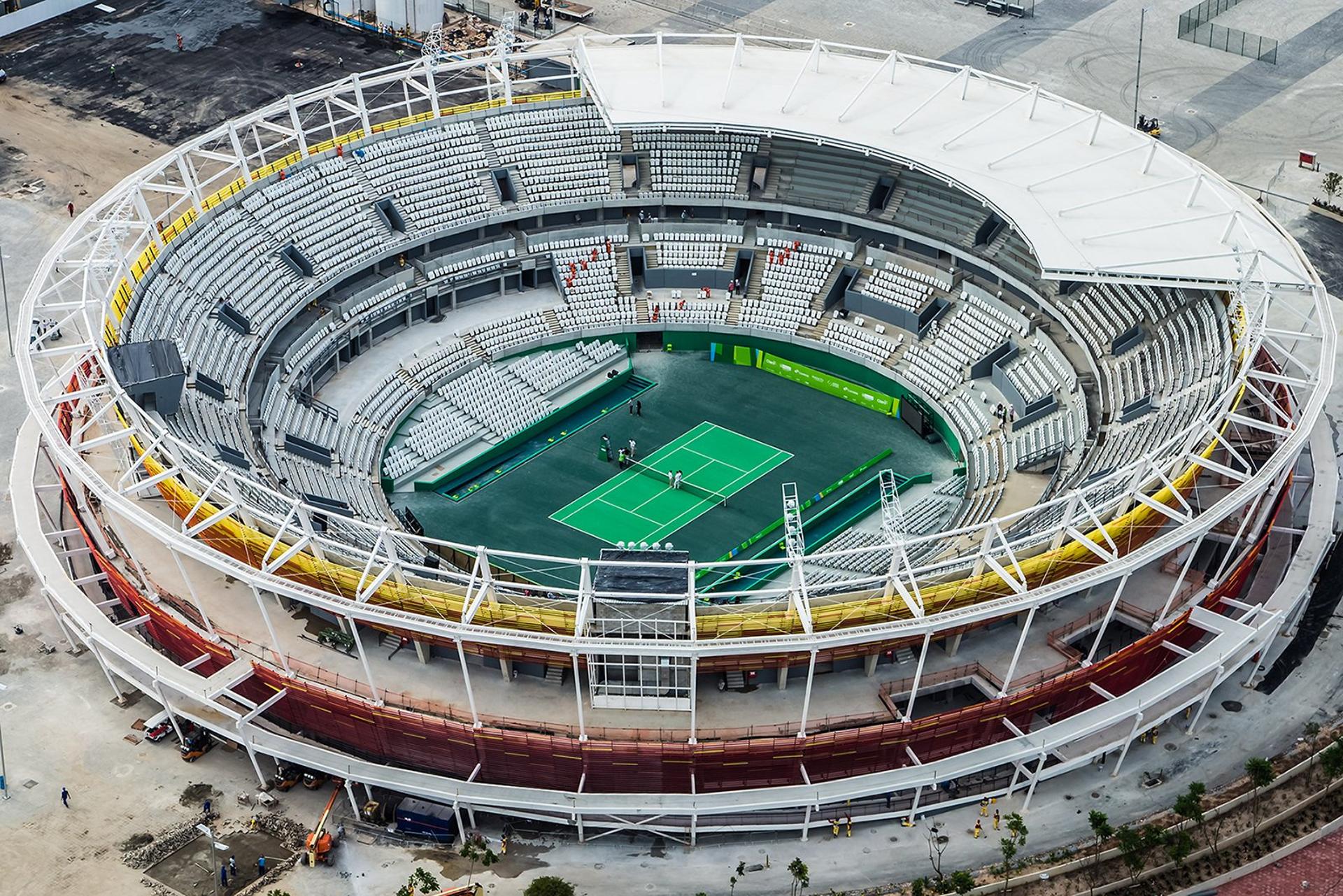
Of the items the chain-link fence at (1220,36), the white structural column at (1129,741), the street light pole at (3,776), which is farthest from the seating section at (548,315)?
the chain-link fence at (1220,36)

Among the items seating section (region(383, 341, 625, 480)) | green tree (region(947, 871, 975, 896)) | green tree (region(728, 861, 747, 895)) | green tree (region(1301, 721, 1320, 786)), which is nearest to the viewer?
green tree (region(947, 871, 975, 896))

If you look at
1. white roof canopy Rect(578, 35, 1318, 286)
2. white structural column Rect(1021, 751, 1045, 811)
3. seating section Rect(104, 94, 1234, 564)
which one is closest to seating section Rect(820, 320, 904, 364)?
seating section Rect(104, 94, 1234, 564)

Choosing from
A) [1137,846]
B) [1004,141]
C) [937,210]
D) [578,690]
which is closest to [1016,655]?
[1137,846]

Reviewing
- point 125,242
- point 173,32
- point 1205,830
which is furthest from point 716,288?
point 173,32

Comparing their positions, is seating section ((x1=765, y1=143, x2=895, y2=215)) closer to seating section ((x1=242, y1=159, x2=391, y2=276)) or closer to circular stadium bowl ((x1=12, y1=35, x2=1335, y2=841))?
circular stadium bowl ((x1=12, y1=35, x2=1335, y2=841))

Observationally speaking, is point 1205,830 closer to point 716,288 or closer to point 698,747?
point 698,747

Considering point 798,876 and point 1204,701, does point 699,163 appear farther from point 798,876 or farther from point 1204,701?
point 798,876

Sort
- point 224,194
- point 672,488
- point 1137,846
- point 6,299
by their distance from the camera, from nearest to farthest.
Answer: point 1137,846 → point 672,488 → point 224,194 → point 6,299
